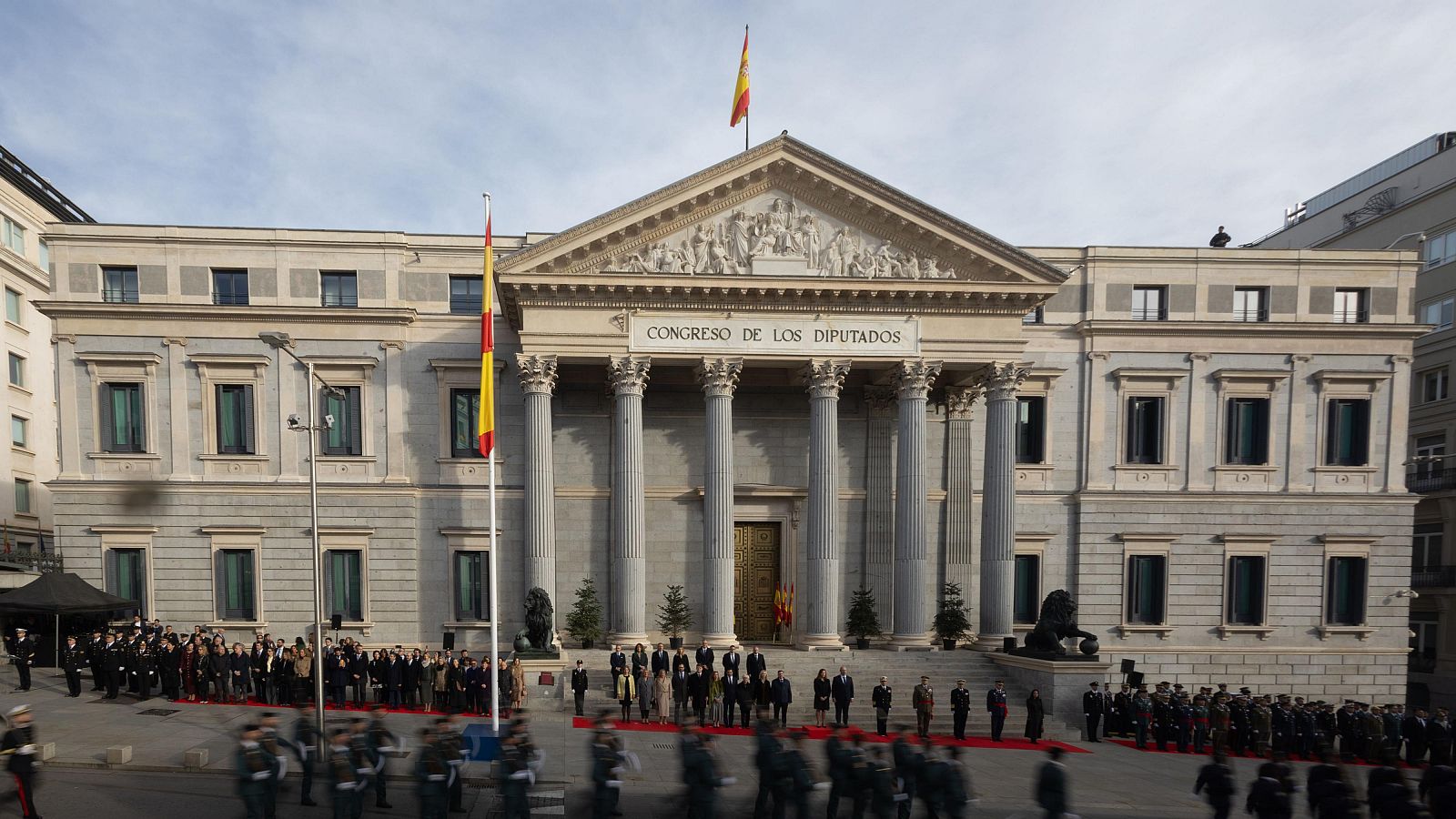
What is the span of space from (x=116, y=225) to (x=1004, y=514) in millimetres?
35328

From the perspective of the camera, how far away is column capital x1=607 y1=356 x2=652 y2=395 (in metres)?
27.3

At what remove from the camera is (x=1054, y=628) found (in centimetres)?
2495

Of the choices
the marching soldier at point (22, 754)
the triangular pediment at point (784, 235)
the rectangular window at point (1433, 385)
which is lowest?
the marching soldier at point (22, 754)

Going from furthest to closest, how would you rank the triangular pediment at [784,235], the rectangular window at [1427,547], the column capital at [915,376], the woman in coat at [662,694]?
the rectangular window at [1427,547] < the column capital at [915,376] < the triangular pediment at [784,235] < the woman in coat at [662,694]

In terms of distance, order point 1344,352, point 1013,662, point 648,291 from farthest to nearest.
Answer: point 1344,352, point 648,291, point 1013,662

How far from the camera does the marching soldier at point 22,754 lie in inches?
490

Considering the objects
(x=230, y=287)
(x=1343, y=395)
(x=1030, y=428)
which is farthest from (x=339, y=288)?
(x=1343, y=395)

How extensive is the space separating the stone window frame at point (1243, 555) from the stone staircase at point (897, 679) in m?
11.7

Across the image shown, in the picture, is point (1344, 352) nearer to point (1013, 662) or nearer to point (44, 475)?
point (1013, 662)

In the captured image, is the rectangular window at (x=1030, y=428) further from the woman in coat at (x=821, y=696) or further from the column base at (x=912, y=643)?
the woman in coat at (x=821, y=696)

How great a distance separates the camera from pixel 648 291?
27.2 m

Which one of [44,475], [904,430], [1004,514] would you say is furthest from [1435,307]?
[44,475]

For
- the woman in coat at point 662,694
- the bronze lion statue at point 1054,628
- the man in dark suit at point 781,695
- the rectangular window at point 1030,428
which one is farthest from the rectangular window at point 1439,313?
the woman in coat at point 662,694

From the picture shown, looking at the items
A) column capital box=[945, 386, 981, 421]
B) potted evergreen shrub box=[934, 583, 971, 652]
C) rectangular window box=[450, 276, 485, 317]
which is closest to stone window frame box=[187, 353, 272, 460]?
rectangular window box=[450, 276, 485, 317]
